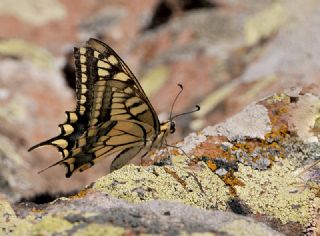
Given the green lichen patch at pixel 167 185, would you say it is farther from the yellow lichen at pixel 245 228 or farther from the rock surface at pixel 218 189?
the yellow lichen at pixel 245 228

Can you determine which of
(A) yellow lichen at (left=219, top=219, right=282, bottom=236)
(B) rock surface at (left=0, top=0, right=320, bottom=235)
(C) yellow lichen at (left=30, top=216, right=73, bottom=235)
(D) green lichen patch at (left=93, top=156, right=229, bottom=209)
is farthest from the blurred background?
(C) yellow lichen at (left=30, top=216, right=73, bottom=235)

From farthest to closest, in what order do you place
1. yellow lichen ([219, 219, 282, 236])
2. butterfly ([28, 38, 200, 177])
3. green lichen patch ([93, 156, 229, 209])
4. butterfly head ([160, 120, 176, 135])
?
butterfly head ([160, 120, 176, 135]), butterfly ([28, 38, 200, 177]), green lichen patch ([93, 156, 229, 209]), yellow lichen ([219, 219, 282, 236])

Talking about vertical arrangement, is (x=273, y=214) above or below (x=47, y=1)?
Answer: below

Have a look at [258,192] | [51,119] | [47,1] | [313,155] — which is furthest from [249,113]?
[47,1]

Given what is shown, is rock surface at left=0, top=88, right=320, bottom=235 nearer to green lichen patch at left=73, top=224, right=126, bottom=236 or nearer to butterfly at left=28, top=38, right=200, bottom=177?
green lichen patch at left=73, top=224, right=126, bottom=236

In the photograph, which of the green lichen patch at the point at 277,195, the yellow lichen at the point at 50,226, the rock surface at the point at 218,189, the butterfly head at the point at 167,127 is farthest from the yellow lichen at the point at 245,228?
the butterfly head at the point at 167,127

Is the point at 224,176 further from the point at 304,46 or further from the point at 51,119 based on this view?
the point at 51,119
